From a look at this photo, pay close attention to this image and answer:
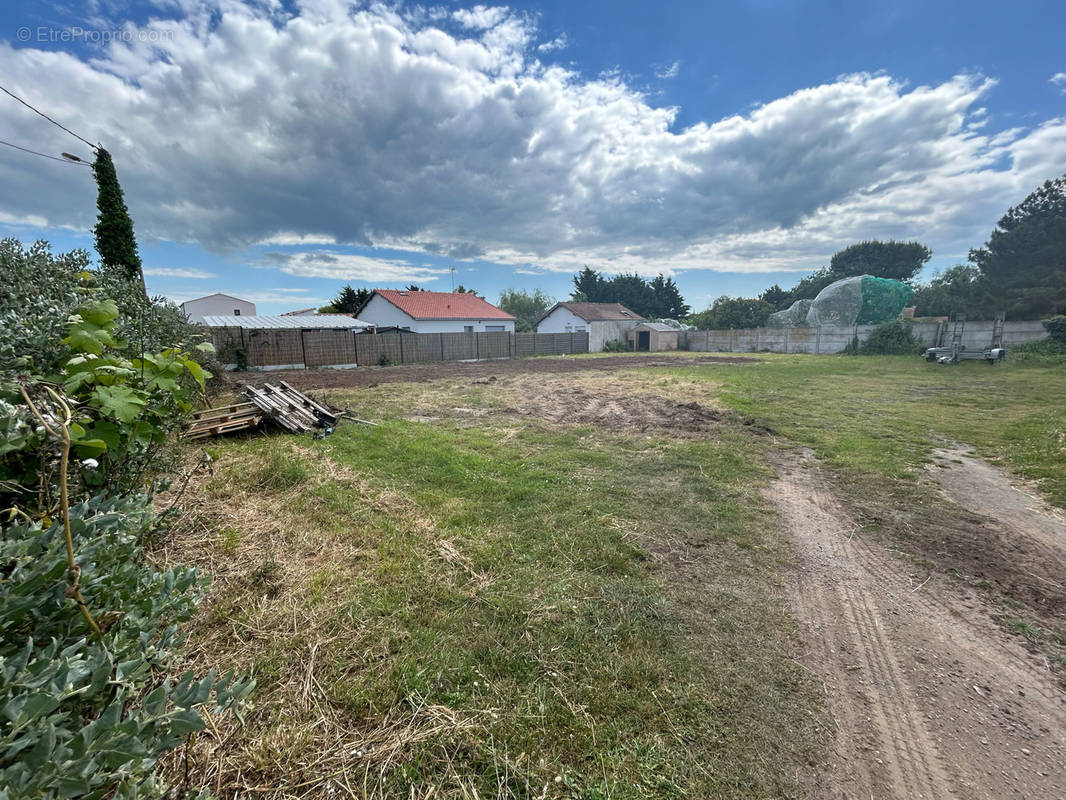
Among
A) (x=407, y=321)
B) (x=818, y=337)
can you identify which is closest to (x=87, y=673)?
(x=407, y=321)

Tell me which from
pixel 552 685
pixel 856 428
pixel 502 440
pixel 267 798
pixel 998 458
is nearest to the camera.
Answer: pixel 267 798

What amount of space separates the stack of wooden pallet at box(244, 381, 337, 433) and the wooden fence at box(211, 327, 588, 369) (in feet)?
35.2

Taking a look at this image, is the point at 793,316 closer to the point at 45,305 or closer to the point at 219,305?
the point at 45,305

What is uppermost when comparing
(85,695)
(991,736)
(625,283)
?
(625,283)

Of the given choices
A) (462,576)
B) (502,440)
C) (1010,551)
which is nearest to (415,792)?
(462,576)

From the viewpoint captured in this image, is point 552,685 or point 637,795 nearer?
point 637,795

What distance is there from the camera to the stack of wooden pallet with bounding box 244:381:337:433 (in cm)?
662

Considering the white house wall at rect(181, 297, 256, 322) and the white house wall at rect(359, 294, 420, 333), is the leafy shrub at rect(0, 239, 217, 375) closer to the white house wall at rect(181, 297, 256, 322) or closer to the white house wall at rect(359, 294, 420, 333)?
the white house wall at rect(359, 294, 420, 333)

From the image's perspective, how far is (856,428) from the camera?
6.93m

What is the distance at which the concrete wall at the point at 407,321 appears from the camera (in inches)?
1105

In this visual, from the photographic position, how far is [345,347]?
1912cm

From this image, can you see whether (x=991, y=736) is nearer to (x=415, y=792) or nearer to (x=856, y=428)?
(x=415, y=792)

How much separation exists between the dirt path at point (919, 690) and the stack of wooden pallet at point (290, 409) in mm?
6757

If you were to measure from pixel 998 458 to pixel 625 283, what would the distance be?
4989 centimetres
